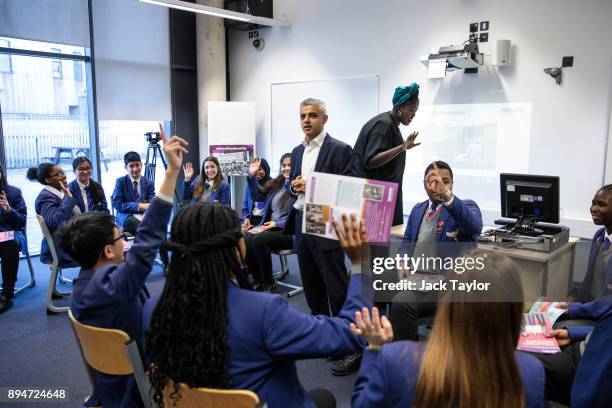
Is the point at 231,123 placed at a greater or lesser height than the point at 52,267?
greater

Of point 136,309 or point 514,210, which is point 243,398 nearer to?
point 136,309

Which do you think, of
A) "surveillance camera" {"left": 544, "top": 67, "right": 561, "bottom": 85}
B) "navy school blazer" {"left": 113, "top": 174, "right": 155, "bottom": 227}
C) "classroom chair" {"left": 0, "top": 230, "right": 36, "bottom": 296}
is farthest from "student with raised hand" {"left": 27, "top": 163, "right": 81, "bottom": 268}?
"surveillance camera" {"left": 544, "top": 67, "right": 561, "bottom": 85}

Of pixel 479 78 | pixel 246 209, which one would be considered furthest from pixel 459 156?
pixel 246 209

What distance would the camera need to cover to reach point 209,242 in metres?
1.24

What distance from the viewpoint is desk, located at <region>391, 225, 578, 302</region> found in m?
2.88

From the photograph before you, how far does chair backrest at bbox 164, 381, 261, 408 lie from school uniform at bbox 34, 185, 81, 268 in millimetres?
2965

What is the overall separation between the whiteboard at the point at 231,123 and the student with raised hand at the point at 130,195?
1.58m

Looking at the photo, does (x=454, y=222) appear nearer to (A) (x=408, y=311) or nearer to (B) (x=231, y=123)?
(A) (x=408, y=311)

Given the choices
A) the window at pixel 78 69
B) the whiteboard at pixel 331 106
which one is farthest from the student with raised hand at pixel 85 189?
the whiteboard at pixel 331 106

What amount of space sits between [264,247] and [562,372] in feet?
8.68

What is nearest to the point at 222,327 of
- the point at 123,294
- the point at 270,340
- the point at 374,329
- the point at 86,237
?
the point at 270,340

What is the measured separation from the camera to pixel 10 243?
4.12 meters

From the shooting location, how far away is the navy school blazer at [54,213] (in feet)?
12.4

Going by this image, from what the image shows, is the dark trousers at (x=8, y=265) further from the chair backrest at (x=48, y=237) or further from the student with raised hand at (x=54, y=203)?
the chair backrest at (x=48, y=237)
